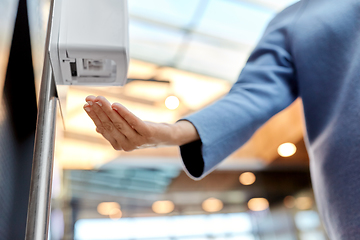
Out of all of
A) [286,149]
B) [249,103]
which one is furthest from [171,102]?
[249,103]

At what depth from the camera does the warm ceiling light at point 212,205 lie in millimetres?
5150

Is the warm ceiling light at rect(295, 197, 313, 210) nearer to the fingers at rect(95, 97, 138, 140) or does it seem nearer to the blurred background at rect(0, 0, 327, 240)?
the blurred background at rect(0, 0, 327, 240)

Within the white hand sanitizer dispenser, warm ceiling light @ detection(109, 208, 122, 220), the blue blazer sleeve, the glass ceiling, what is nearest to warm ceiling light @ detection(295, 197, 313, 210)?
the glass ceiling

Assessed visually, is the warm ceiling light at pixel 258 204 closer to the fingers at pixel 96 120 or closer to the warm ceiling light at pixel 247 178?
the warm ceiling light at pixel 247 178

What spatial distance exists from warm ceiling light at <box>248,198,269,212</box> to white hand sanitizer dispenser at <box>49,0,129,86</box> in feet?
16.9

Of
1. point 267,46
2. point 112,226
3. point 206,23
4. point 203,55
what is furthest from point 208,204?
point 267,46

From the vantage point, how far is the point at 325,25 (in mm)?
462

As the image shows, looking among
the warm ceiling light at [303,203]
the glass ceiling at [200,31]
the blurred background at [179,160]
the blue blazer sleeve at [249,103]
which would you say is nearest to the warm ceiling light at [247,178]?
the blurred background at [179,160]

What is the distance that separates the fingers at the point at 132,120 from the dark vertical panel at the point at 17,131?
93mm

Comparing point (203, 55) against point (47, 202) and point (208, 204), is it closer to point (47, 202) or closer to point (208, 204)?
point (208, 204)

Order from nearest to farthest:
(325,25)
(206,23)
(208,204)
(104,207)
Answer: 1. (325,25)
2. (206,23)
3. (104,207)
4. (208,204)

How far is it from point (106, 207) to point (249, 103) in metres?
4.68

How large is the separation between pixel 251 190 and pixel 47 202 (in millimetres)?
5049

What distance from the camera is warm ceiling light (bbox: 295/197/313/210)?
4855 mm
